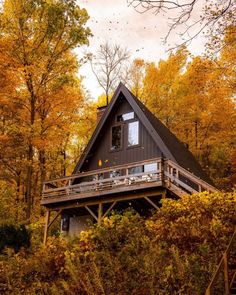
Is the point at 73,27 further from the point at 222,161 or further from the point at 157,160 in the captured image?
the point at 222,161

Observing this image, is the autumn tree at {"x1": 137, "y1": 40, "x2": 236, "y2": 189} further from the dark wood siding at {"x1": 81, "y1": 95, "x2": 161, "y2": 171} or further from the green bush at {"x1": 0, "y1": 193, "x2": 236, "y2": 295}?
the green bush at {"x1": 0, "y1": 193, "x2": 236, "y2": 295}

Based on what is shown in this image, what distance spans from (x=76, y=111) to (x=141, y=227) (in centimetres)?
1688

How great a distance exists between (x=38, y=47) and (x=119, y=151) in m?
7.00

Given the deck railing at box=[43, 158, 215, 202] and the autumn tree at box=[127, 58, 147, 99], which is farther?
the autumn tree at box=[127, 58, 147, 99]

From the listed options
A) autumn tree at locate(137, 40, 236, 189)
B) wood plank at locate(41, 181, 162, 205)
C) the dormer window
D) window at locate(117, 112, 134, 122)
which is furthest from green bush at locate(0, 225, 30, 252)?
autumn tree at locate(137, 40, 236, 189)

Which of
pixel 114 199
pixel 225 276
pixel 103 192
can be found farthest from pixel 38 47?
pixel 225 276

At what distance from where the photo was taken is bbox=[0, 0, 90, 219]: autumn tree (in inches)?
800

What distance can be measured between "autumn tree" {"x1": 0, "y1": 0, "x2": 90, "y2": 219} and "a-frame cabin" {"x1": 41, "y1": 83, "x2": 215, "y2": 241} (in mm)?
2571

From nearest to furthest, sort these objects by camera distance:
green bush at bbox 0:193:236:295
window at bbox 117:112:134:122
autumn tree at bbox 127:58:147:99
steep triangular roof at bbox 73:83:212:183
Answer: green bush at bbox 0:193:236:295 < steep triangular roof at bbox 73:83:212:183 < window at bbox 117:112:134:122 < autumn tree at bbox 127:58:147:99

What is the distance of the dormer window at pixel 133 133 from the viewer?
816 inches

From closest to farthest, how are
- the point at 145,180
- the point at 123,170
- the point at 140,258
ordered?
the point at 140,258, the point at 145,180, the point at 123,170

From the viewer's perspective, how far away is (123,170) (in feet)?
68.5

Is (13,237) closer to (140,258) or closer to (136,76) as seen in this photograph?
(140,258)

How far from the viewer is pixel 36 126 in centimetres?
2036
